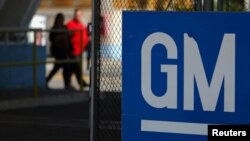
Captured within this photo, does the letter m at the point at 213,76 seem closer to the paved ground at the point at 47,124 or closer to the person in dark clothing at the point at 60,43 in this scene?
the paved ground at the point at 47,124

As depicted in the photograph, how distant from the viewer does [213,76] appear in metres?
6.72

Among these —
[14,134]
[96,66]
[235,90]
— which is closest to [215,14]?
[235,90]

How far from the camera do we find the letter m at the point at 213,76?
6664 mm

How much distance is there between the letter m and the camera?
666cm

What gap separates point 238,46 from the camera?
21.8ft

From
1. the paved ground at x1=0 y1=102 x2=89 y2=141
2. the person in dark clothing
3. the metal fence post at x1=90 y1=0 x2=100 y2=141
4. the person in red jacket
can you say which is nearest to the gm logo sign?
the metal fence post at x1=90 y1=0 x2=100 y2=141

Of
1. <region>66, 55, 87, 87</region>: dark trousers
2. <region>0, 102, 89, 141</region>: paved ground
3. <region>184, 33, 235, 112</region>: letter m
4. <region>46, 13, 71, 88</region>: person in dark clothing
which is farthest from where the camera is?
<region>46, 13, 71, 88</region>: person in dark clothing

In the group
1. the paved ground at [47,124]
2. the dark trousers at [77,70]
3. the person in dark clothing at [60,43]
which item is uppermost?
the person in dark clothing at [60,43]

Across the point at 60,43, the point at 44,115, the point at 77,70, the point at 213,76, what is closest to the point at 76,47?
the point at 60,43

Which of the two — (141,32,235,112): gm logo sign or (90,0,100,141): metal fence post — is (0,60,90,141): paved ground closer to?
(90,0,100,141): metal fence post

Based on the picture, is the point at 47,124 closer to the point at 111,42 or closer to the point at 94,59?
the point at 111,42

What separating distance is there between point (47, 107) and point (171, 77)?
27.7ft

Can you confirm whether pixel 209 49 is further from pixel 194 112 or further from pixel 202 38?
pixel 194 112

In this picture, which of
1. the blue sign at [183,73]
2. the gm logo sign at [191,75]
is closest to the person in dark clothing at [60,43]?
the blue sign at [183,73]
